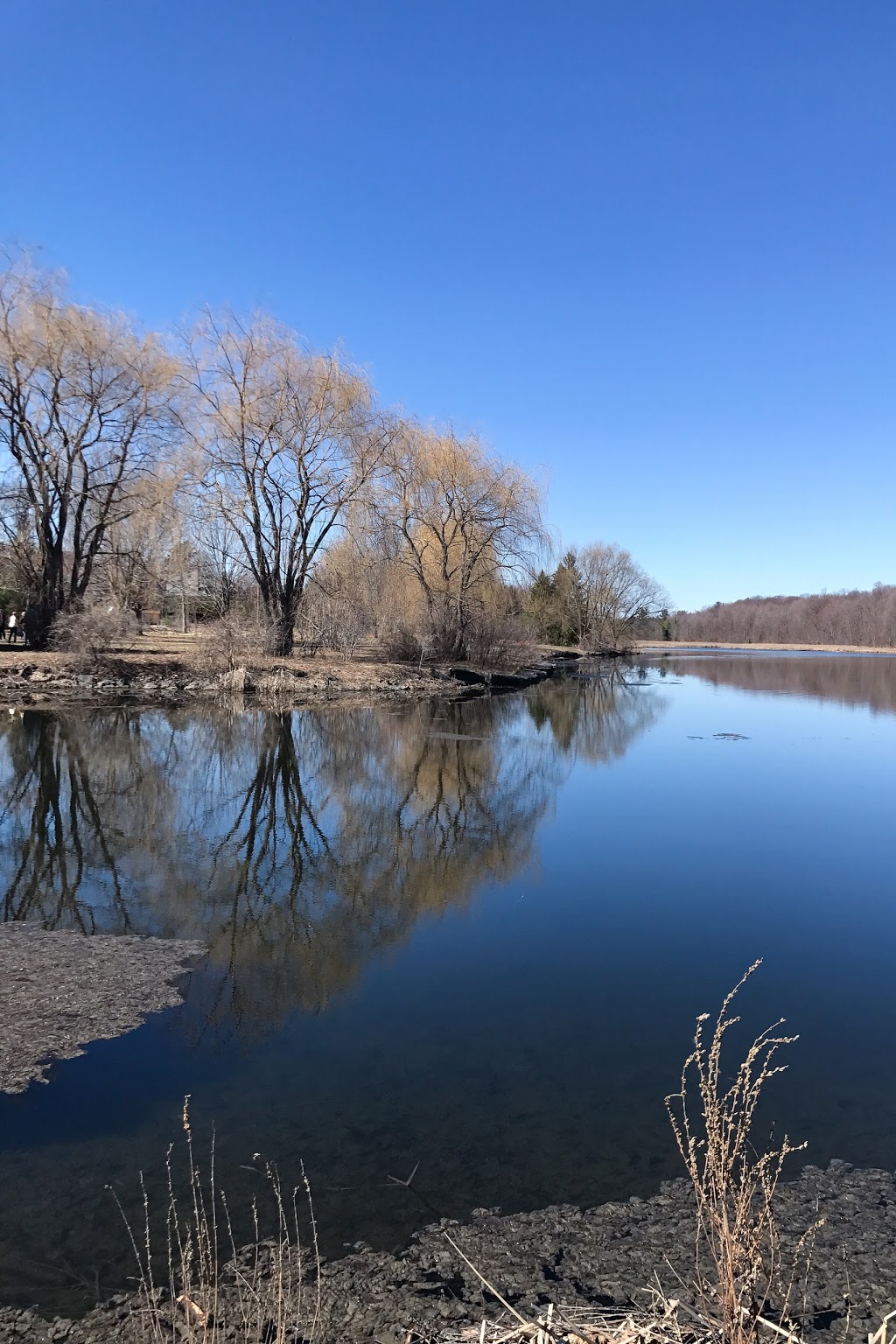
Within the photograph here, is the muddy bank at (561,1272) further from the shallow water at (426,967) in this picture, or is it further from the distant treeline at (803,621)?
the distant treeline at (803,621)

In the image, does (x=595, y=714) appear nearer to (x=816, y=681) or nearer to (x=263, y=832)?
(x=263, y=832)

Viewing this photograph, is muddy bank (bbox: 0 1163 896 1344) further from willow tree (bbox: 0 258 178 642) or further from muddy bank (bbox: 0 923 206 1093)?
willow tree (bbox: 0 258 178 642)

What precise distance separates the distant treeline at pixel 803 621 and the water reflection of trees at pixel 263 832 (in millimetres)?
108443

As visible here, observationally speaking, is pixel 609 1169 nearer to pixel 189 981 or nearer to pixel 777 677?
pixel 189 981

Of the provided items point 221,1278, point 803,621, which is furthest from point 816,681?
point 803,621

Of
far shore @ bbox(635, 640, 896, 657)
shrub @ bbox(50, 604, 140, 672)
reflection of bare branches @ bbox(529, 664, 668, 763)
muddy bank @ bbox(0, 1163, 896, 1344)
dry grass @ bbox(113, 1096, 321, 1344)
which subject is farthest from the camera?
far shore @ bbox(635, 640, 896, 657)

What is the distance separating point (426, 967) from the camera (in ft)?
19.1

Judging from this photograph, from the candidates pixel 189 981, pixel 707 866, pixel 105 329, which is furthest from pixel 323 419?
pixel 189 981

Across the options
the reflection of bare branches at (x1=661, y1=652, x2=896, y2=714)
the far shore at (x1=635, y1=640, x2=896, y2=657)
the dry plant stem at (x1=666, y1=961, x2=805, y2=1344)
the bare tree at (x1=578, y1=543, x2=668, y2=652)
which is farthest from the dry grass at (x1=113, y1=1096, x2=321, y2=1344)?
the far shore at (x1=635, y1=640, x2=896, y2=657)

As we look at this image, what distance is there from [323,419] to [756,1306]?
27.9 m

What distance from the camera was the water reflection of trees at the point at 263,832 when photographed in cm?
624

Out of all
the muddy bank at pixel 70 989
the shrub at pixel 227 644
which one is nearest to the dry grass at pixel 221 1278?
the muddy bank at pixel 70 989

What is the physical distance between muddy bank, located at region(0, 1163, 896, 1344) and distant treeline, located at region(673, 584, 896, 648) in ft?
388

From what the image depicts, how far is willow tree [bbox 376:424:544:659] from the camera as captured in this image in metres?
32.1
